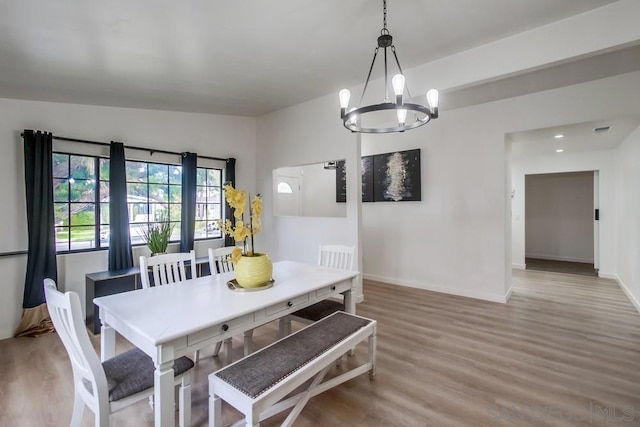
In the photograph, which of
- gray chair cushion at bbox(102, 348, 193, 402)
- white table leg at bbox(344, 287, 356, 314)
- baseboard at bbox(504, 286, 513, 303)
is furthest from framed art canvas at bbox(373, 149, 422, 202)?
gray chair cushion at bbox(102, 348, 193, 402)

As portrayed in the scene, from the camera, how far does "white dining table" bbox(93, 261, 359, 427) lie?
1425mm

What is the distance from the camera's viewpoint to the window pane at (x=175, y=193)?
4359 mm

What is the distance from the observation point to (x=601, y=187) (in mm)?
5445

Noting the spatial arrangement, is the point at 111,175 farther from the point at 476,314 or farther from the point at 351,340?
the point at 476,314

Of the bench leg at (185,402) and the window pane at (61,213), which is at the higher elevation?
the window pane at (61,213)

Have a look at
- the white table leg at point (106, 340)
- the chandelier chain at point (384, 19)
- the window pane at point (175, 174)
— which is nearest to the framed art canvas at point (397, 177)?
the chandelier chain at point (384, 19)

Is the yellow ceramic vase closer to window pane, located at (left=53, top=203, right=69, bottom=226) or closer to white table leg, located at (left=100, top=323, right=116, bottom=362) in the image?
white table leg, located at (left=100, top=323, right=116, bottom=362)

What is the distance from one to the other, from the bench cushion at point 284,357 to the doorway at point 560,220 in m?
6.41

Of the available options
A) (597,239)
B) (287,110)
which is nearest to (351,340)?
(287,110)

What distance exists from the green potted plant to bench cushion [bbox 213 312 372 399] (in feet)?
8.82

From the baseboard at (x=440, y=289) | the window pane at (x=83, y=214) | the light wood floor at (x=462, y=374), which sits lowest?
the light wood floor at (x=462, y=374)

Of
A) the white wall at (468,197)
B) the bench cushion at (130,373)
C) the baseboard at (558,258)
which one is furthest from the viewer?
the baseboard at (558,258)

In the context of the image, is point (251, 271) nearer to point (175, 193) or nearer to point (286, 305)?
point (286, 305)

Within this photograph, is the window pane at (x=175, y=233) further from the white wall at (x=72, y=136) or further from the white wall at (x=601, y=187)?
the white wall at (x=601, y=187)
